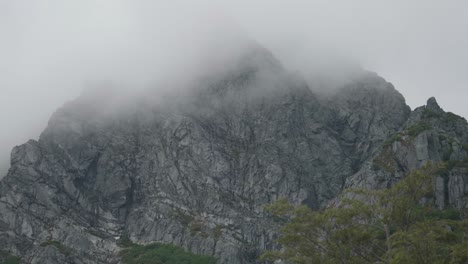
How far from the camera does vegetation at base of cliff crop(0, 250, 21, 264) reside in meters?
190

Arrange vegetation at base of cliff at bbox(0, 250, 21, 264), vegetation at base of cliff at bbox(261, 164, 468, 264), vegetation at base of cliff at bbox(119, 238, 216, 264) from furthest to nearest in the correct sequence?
vegetation at base of cliff at bbox(119, 238, 216, 264) < vegetation at base of cliff at bbox(0, 250, 21, 264) < vegetation at base of cliff at bbox(261, 164, 468, 264)

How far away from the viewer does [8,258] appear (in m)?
192

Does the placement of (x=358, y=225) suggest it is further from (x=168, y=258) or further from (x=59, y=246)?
(x=59, y=246)

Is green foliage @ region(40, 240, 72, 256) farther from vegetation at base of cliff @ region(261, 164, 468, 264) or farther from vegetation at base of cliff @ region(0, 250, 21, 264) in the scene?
vegetation at base of cliff @ region(261, 164, 468, 264)

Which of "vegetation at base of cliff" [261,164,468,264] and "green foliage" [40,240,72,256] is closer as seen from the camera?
"vegetation at base of cliff" [261,164,468,264]

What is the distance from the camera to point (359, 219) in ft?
184

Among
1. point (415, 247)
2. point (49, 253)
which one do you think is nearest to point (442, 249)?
point (415, 247)

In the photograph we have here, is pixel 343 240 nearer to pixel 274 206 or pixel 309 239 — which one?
pixel 309 239

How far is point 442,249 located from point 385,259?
5.42 m

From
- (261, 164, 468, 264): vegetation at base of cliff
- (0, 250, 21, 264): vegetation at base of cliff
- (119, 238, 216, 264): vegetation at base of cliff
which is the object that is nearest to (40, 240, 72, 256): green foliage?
(0, 250, 21, 264): vegetation at base of cliff

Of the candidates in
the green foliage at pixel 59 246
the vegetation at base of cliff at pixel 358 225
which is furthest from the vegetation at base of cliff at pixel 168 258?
the vegetation at base of cliff at pixel 358 225

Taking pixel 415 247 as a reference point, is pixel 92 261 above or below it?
above

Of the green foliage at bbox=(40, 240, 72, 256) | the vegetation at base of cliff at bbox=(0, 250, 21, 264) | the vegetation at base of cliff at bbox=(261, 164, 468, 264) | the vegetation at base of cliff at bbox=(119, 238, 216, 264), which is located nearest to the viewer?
the vegetation at base of cliff at bbox=(261, 164, 468, 264)

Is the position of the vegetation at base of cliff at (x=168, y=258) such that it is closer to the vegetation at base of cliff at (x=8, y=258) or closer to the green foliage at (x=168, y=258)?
the green foliage at (x=168, y=258)
